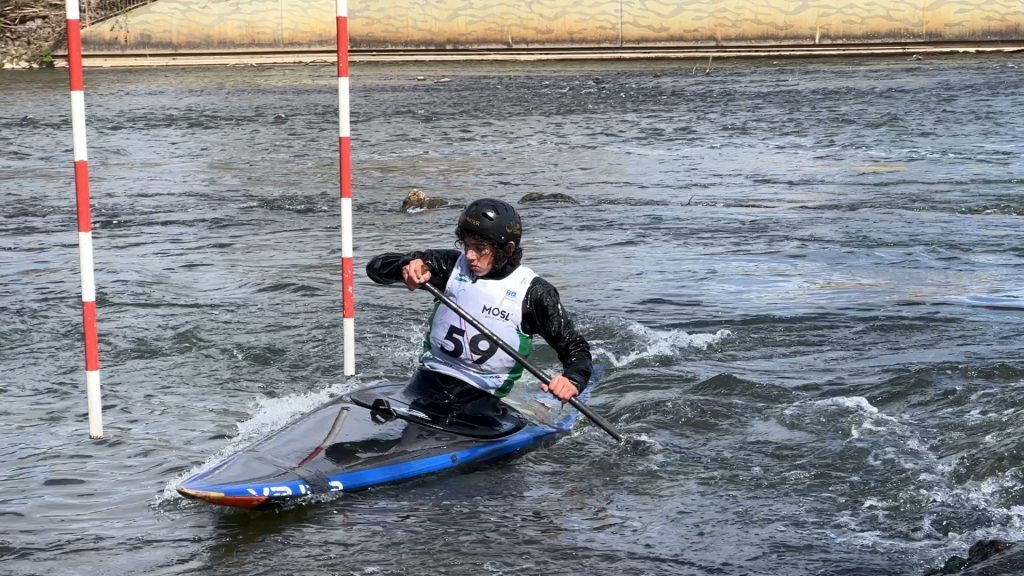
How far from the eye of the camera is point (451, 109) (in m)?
23.9

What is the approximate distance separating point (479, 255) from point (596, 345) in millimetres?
2789

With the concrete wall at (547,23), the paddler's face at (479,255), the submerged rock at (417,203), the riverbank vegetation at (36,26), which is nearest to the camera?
the paddler's face at (479,255)

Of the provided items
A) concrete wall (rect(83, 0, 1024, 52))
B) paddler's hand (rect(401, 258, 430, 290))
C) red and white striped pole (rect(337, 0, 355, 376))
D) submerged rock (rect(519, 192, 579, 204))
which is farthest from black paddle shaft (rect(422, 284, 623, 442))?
concrete wall (rect(83, 0, 1024, 52))

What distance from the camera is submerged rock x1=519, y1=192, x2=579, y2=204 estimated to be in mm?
14016

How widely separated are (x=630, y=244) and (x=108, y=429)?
600 centimetres

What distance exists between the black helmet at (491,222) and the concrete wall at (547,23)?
2908 cm

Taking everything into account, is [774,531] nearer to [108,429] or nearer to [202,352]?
[108,429]

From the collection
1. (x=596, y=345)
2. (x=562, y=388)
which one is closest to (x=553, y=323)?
(x=562, y=388)

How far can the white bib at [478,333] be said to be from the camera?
19.0ft

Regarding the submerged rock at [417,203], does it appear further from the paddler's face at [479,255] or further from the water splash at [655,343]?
the paddler's face at [479,255]

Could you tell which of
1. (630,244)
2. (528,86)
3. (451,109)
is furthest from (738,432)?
(528,86)

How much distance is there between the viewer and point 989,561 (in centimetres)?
425

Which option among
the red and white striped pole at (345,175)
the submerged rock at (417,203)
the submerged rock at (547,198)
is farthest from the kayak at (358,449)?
the submerged rock at (547,198)

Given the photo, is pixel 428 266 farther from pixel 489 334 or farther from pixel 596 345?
pixel 596 345
